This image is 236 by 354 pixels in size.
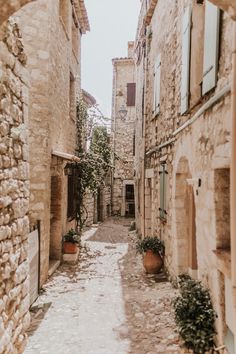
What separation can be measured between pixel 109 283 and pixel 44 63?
15.7ft

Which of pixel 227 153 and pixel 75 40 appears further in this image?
pixel 75 40

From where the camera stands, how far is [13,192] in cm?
293

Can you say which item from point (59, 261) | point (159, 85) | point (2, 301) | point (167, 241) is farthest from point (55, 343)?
point (159, 85)

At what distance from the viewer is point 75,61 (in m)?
10.6

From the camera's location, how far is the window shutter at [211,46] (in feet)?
11.6

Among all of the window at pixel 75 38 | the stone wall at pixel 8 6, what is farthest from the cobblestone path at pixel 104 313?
the window at pixel 75 38

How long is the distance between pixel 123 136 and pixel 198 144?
49.5ft

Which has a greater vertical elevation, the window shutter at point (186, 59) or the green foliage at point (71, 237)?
the window shutter at point (186, 59)

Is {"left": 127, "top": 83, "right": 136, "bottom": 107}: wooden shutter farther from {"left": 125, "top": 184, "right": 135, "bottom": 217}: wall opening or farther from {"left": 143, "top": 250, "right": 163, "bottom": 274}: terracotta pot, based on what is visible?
{"left": 143, "top": 250, "right": 163, "bottom": 274}: terracotta pot

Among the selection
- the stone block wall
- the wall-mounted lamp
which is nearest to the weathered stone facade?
the stone block wall

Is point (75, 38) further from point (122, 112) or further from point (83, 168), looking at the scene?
point (122, 112)

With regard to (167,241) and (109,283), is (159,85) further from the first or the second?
(109,283)

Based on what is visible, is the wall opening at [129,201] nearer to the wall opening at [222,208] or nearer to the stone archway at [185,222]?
the stone archway at [185,222]

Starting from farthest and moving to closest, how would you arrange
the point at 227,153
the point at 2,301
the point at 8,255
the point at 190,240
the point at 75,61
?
the point at 75,61, the point at 190,240, the point at 227,153, the point at 8,255, the point at 2,301
